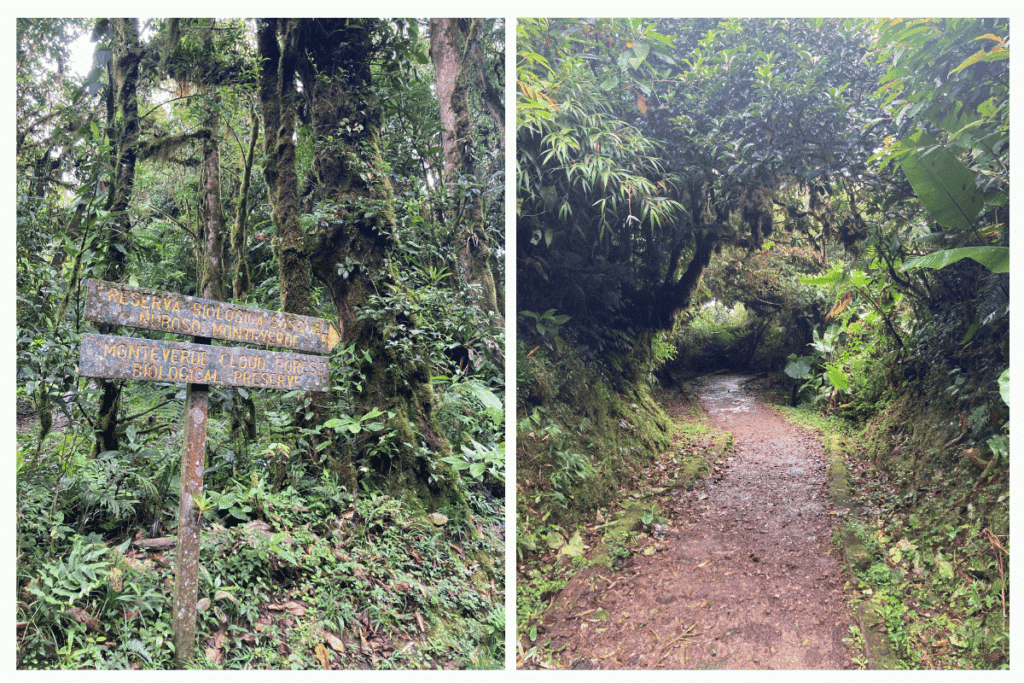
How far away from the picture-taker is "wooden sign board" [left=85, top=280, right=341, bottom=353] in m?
1.68

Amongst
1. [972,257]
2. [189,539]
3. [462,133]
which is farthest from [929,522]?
[189,539]

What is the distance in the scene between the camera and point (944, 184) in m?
2.31

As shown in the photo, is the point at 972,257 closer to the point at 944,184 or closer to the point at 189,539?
the point at 944,184

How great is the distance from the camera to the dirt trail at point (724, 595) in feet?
6.97

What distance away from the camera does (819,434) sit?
2449 millimetres

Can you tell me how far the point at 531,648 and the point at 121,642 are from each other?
1.56 m

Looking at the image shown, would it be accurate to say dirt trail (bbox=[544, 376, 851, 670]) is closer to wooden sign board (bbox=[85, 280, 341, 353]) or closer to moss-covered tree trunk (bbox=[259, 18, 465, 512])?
moss-covered tree trunk (bbox=[259, 18, 465, 512])

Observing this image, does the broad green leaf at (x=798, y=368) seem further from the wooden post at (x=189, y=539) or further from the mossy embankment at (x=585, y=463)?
the wooden post at (x=189, y=539)

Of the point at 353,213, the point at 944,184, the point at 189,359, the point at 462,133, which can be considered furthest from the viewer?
the point at 353,213

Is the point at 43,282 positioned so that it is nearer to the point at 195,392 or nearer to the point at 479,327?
the point at 195,392

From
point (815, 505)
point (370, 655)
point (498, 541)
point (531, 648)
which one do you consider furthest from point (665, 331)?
point (370, 655)

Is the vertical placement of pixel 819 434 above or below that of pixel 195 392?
below

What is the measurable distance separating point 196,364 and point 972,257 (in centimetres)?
320

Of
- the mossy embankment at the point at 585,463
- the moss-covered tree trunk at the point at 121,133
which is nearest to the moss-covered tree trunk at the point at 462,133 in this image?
the mossy embankment at the point at 585,463
